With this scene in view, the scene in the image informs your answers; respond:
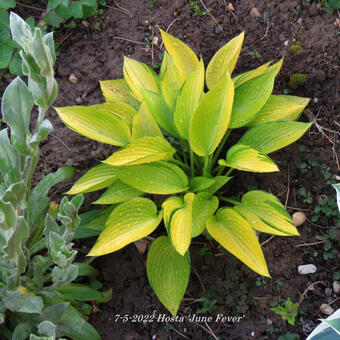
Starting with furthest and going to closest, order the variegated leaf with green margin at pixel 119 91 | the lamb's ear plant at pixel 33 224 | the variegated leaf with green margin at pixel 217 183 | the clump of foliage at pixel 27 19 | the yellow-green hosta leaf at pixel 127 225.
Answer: the clump of foliage at pixel 27 19 → the variegated leaf with green margin at pixel 119 91 → the variegated leaf with green margin at pixel 217 183 → the yellow-green hosta leaf at pixel 127 225 → the lamb's ear plant at pixel 33 224

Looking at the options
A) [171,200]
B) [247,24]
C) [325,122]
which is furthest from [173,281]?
[247,24]

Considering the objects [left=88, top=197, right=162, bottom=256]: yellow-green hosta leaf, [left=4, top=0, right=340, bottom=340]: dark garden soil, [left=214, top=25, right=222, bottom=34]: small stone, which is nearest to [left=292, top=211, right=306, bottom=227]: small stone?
[left=4, top=0, right=340, bottom=340]: dark garden soil

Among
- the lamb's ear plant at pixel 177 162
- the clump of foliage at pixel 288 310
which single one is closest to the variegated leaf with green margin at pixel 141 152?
the lamb's ear plant at pixel 177 162

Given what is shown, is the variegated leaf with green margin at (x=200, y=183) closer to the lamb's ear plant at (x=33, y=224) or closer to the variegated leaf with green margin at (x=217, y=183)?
the variegated leaf with green margin at (x=217, y=183)

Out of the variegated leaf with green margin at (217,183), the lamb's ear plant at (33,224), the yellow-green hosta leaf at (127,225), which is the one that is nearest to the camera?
the lamb's ear plant at (33,224)

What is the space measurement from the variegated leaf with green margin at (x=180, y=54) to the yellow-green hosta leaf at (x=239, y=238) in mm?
590

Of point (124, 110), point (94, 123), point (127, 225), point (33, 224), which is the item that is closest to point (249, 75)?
point (124, 110)

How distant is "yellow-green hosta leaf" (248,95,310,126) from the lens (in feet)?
4.85

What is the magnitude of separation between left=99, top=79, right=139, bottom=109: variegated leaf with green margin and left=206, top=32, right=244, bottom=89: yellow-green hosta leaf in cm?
32

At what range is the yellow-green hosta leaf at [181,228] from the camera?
1.20 metres

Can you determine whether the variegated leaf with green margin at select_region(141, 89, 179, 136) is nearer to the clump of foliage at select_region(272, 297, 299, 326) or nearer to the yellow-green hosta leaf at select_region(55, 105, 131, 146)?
the yellow-green hosta leaf at select_region(55, 105, 131, 146)

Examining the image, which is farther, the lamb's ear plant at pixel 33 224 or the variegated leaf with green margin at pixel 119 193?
the variegated leaf with green margin at pixel 119 193

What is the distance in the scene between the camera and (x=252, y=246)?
1299 mm

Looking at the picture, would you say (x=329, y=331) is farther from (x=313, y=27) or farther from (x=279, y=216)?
(x=313, y=27)
